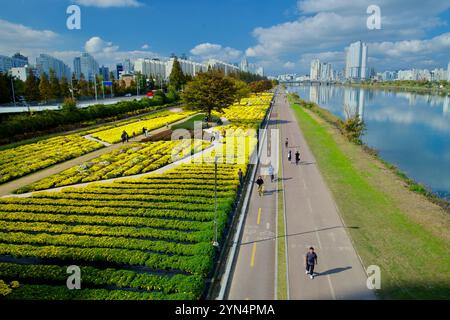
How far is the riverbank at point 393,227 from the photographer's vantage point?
13.1m

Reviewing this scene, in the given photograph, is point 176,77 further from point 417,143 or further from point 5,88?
point 417,143

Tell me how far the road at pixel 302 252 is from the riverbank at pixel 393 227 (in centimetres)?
76

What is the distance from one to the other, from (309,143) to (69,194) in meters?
29.0

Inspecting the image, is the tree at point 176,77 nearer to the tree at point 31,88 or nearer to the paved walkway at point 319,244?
the tree at point 31,88

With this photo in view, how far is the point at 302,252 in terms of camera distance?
50.2 ft

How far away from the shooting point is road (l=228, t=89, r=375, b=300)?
12.6 meters

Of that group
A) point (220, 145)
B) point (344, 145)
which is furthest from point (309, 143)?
point (220, 145)

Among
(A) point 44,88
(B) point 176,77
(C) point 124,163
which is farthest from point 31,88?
(C) point 124,163

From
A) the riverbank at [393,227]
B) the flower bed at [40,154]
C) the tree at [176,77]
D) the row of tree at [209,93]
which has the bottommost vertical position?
the riverbank at [393,227]

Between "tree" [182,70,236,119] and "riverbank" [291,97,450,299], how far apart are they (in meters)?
24.7

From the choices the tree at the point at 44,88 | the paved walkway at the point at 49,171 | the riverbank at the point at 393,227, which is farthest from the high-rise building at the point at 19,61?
the riverbank at the point at 393,227

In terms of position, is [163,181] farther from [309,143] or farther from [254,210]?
[309,143]

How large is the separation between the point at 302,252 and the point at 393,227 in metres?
6.15

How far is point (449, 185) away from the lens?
3162 centimetres
